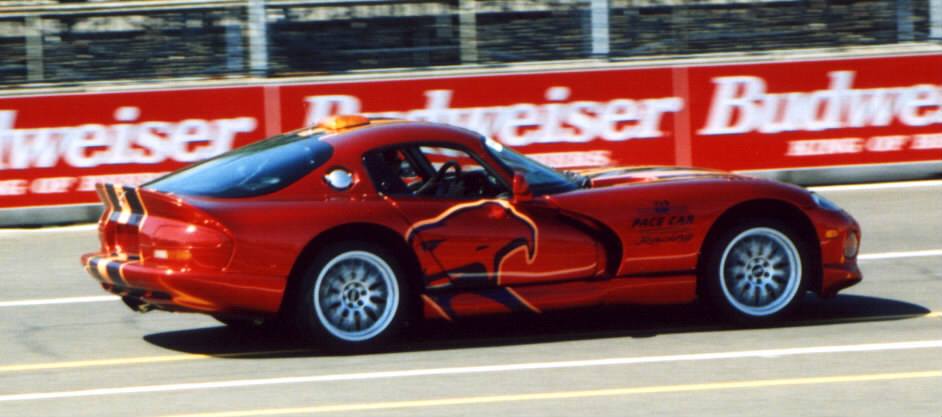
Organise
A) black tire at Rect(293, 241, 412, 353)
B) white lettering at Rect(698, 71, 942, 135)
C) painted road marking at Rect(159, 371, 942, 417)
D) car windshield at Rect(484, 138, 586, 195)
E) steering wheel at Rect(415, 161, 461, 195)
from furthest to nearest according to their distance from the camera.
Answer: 1. white lettering at Rect(698, 71, 942, 135)
2. car windshield at Rect(484, 138, 586, 195)
3. steering wheel at Rect(415, 161, 461, 195)
4. black tire at Rect(293, 241, 412, 353)
5. painted road marking at Rect(159, 371, 942, 417)

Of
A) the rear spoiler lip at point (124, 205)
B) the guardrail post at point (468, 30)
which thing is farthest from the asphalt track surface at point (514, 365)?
the guardrail post at point (468, 30)

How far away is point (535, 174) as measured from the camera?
8594 mm

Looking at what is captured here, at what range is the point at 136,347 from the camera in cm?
865

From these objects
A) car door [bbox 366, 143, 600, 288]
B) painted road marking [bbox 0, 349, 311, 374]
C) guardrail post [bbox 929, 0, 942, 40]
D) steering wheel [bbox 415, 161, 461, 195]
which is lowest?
painted road marking [bbox 0, 349, 311, 374]

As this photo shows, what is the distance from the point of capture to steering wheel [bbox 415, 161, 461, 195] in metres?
8.38

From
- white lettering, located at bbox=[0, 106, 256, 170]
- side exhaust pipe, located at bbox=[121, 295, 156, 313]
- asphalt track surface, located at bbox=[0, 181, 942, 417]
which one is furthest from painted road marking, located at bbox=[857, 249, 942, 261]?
white lettering, located at bbox=[0, 106, 256, 170]

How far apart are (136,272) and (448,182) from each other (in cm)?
173

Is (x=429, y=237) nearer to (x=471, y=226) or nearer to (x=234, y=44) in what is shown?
(x=471, y=226)

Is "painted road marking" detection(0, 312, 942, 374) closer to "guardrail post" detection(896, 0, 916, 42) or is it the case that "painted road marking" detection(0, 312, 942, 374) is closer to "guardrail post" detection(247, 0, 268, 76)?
"guardrail post" detection(247, 0, 268, 76)

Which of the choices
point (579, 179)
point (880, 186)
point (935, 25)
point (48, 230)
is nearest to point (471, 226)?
point (579, 179)

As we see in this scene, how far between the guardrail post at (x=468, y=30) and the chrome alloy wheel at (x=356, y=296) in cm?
775

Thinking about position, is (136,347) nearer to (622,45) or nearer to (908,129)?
(622,45)

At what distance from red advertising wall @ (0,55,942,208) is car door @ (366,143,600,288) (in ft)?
20.5

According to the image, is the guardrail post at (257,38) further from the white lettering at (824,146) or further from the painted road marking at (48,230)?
the white lettering at (824,146)
